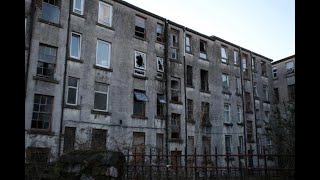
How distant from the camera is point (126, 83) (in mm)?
23953

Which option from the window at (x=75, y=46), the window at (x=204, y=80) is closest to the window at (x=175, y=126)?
the window at (x=204, y=80)

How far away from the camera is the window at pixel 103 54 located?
75.5ft

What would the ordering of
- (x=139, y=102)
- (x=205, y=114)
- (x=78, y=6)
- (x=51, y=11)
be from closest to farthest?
(x=51, y=11) < (x=78, y=6) < (x=139, y=102) < (x=205, y=114)

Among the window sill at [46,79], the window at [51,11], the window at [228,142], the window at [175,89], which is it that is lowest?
the window at [228,142]

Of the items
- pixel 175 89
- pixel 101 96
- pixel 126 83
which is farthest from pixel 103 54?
pixel 175 89

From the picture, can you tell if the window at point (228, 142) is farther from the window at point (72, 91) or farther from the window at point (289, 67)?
the window at point (72, 91)

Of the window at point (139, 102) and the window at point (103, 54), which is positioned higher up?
the window at point (103, 54)

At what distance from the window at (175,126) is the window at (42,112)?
35.5 feet

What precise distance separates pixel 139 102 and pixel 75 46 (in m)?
6.75

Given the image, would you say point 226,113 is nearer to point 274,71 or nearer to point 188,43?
point 188,43

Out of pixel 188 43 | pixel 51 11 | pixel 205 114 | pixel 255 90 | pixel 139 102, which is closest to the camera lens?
pixel 51 11
